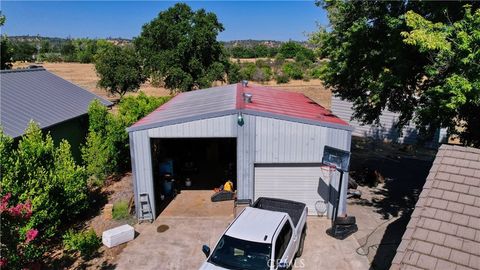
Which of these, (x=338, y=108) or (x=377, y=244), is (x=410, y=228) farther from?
(x=338, y=108)

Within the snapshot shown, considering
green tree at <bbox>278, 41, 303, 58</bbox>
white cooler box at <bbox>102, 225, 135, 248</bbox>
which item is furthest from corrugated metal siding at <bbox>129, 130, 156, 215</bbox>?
green tree at <bbox>278, 41, 303, 58</bbox>

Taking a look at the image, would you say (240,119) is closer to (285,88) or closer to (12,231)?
(12,231)

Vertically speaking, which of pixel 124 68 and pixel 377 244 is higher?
pixel 124 68

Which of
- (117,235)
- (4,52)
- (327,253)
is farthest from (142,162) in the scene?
(4,52)

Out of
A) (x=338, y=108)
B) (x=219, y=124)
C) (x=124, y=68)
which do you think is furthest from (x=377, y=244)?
(x=124, y=68)

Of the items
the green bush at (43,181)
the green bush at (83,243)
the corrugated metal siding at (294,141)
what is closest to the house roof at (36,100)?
the green bush at (43,181)

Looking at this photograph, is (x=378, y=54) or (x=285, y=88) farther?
(x=285, y=88)

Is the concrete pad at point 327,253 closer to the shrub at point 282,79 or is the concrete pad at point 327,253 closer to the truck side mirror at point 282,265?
A: the truck side mirror at point 282,265
